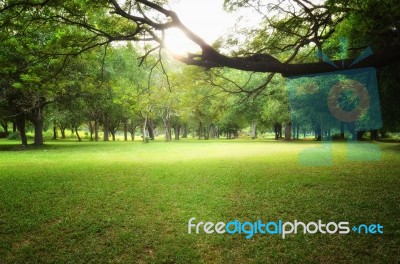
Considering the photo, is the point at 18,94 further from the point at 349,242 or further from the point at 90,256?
the point at 349,242

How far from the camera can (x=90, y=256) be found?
16.0 feet

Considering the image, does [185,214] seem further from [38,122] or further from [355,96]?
[38,122]

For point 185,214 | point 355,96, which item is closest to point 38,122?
point 185,214

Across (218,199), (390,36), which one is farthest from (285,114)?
(218,199)

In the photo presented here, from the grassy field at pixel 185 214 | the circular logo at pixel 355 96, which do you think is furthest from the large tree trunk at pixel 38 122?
the circular logo at pixel 355 96

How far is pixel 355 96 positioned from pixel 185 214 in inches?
717

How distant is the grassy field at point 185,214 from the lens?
490cm

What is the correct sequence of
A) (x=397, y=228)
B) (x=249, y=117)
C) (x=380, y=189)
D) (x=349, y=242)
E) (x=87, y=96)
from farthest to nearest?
1. (x=249, y=117)
2. (x=87, y=96)
3. (x=380, y=189)
4. (x=397, y=228)
5. (x=349, y=242)

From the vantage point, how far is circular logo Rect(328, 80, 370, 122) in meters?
18.1

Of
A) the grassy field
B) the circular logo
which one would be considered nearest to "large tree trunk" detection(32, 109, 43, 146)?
the grassy field

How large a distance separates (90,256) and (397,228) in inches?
243

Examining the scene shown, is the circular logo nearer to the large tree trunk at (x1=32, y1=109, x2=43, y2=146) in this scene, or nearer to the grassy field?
the grassy field

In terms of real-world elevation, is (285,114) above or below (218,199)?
above

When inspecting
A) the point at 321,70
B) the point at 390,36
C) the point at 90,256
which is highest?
the point at 390,36
